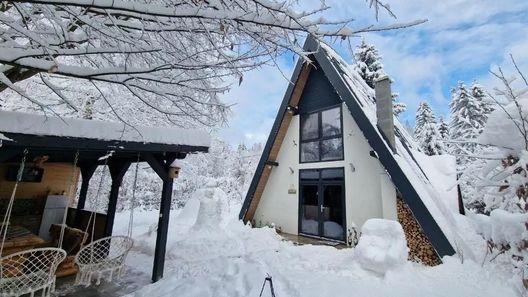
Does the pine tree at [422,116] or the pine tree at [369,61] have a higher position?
the pine tree at [369,61]

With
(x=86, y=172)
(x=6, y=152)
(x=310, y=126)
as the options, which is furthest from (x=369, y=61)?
(x=6, y=152)

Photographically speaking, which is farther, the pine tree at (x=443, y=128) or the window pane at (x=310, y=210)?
the pine tree at (x=443, y=128)

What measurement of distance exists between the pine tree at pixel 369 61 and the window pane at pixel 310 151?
799 centimetres

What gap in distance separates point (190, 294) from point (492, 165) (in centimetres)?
419

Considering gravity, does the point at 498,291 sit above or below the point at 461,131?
below

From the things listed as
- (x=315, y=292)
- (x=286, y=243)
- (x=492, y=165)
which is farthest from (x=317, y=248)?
(x=492, y=165)

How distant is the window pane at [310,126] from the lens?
32.4ft

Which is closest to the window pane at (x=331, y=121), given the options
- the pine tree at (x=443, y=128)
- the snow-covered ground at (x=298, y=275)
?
the snow-covered ground at (x=298, y=275)

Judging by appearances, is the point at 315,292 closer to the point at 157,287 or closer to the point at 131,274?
the point at 157,287

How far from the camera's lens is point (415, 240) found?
639cm

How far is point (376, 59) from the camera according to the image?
51.9 ft

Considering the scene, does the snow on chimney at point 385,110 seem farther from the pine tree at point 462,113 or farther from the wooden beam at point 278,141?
the pine tree at point 462,113

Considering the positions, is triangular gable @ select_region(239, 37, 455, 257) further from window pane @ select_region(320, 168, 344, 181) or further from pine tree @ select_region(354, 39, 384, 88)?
pine tree @ select_region(354, 39, 384, 88)

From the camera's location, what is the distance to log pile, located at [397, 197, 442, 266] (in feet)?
19.9
